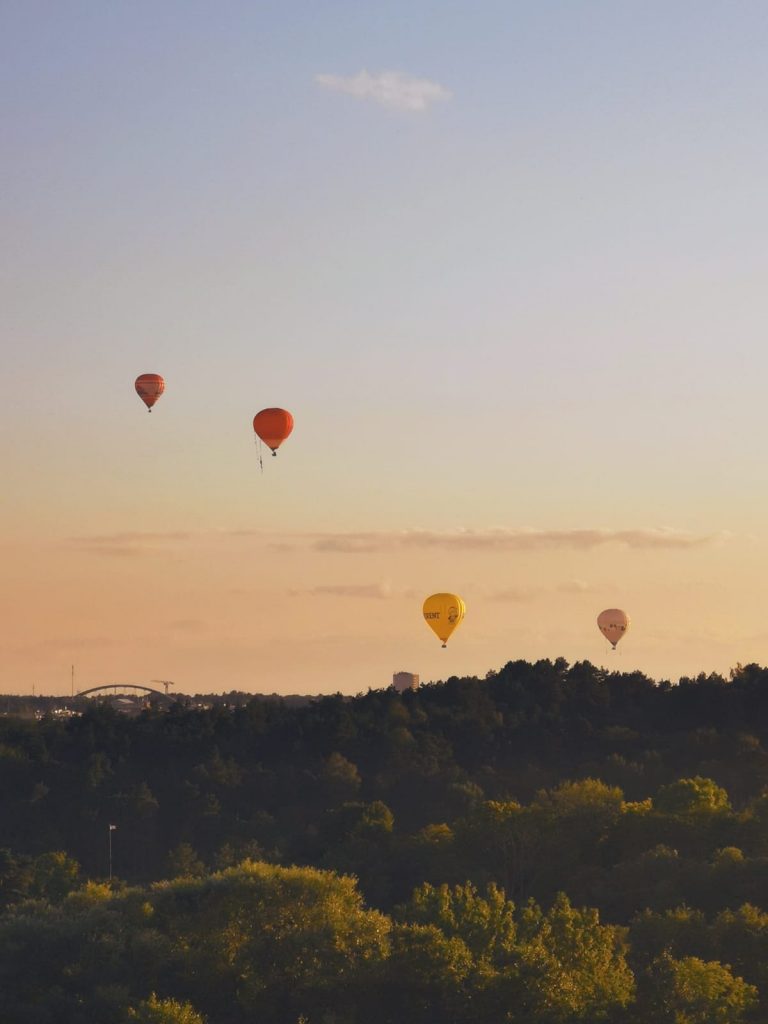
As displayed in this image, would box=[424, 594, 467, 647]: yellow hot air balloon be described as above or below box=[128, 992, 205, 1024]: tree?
above

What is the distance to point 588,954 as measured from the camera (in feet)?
211

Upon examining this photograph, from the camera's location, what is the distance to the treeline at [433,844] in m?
65.2

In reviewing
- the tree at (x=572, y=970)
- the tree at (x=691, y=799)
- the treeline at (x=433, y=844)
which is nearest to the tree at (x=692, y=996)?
the treeline at (x=433, y=844)

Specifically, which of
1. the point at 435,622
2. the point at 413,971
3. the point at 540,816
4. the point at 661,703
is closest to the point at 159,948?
the point at 413,971

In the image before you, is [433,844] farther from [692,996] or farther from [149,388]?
[692,996]

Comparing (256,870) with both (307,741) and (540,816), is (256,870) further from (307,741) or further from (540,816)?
(307,741)

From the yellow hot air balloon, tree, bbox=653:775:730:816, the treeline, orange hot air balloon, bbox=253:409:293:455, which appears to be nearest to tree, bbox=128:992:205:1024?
the treeline

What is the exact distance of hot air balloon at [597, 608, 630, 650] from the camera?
5817 inches

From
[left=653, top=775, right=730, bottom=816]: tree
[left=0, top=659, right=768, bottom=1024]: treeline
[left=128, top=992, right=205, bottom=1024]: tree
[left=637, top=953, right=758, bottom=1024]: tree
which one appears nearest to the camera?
[left=128, top=992, right=205, bottom=1024]: tree

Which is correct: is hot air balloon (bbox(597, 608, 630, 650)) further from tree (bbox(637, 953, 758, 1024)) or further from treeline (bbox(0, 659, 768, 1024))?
tree (bbox(637, 953, 758, 1024))

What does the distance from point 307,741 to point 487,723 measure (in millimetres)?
16876

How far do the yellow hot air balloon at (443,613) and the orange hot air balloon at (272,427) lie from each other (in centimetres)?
3288

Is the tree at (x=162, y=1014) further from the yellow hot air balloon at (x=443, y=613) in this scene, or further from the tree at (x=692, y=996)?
the yellow hot air balloon at (x=443, y=613)

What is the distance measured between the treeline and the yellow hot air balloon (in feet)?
43.8
